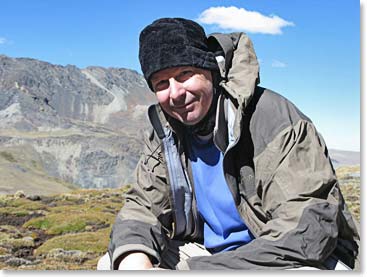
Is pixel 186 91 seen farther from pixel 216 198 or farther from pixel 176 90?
pixel 216 198

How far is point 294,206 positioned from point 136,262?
3.48ft

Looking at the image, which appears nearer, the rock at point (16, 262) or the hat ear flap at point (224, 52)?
the hat ear flap at point (224, 52)

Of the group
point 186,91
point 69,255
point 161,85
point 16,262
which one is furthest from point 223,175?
point 69,255

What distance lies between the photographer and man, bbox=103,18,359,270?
297 centimetres

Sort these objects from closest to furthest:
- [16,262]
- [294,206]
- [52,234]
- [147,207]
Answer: [294,206] → [147,207] → [16,262] → [52,234]

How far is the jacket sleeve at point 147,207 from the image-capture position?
352cm

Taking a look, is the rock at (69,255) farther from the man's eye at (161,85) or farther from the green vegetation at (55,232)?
the man's eye at (161,85)

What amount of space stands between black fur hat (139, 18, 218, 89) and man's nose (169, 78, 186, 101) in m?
0.11

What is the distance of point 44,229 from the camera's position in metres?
19.3

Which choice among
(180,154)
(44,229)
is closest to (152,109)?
(180,154)

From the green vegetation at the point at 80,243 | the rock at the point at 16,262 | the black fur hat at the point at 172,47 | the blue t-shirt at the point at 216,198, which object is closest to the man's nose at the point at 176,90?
the black fur hat at the point at 172,47

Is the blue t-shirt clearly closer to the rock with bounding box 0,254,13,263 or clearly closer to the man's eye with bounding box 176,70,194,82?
the man's eye with bounding box 176,70,194,82

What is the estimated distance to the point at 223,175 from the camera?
11.3 feet

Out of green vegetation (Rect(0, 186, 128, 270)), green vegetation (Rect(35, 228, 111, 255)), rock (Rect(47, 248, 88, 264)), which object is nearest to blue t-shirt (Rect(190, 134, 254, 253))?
green vegetation (Rect(0, 186, 128, 270))
